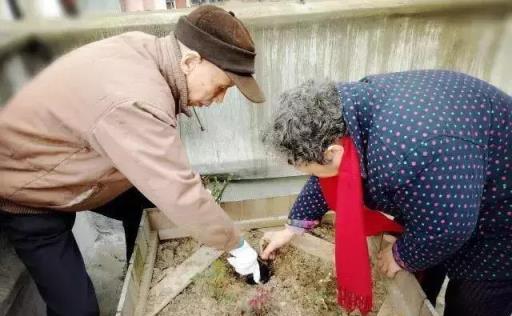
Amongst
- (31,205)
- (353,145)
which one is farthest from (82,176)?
(353,145)

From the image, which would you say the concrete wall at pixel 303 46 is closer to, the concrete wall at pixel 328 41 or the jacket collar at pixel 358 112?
the concrete wall at pixel 328 41

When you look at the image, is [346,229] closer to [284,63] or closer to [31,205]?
[31,205]

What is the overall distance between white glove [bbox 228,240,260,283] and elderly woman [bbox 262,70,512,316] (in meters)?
0.46

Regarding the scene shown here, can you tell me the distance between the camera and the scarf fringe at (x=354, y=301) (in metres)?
1.60

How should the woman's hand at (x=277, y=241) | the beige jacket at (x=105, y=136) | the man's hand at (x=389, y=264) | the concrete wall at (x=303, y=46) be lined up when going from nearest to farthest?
1. the beige jacket at (x=105, y=136)
2. the man's hand at (x=389, y=264)
3. the woman's hand at (x=277, y=241)
4. the concrete wall at (x=303, y=46)

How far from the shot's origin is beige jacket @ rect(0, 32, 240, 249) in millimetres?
1237

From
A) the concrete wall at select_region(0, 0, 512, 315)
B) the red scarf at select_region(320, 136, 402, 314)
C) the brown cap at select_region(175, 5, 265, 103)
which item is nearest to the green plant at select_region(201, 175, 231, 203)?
the concrete wall at select_region(0, 0, 512, 315)

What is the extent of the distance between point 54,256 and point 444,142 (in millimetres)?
1501

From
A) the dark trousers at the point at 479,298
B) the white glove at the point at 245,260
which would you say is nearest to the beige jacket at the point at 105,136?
the white glove at the point at 245,260

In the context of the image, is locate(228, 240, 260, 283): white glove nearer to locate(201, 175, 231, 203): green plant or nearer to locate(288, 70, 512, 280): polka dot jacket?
locate(288, 70, 512, 280): polka dot jacket

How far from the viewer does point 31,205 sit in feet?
5.07

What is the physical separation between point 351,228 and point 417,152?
1.46 feet

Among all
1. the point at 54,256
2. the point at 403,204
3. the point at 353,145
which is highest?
the point at 353,145

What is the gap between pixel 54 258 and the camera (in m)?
1.62
